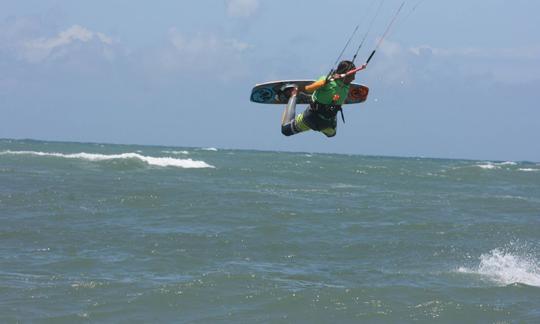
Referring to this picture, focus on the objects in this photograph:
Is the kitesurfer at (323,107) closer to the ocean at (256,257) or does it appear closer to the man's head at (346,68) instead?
the man's head at (346,68)

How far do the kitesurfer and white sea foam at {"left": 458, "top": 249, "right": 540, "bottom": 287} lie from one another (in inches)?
173

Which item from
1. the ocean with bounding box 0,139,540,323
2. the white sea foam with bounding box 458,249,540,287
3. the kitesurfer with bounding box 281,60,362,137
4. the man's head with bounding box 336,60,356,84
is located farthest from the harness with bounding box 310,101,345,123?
the white sea foam with bounding box 458,249,540,287

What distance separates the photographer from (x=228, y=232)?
52.2 ft

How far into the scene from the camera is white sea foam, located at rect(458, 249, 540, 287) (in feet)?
40.8

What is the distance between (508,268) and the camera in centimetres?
1334

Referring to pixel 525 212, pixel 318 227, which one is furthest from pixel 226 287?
pixel 525 212

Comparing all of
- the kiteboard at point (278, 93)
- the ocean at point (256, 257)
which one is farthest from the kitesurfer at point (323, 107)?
the ocean at point (256, 257)

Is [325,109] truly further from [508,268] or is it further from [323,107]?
[508,268]

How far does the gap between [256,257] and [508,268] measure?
15.0ft

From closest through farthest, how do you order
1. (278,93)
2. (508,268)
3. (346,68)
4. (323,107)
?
(346,68)
(323,107)
(278,93)
(508,268)

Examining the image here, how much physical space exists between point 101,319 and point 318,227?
28.2ft

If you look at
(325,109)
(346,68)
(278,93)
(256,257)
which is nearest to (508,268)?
(256,257)

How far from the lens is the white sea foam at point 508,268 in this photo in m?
12.4

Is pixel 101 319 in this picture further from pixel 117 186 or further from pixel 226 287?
pixel 117 186
